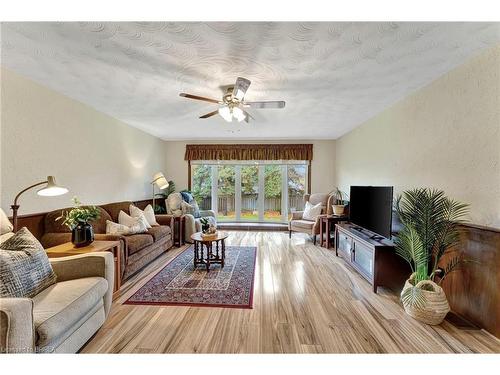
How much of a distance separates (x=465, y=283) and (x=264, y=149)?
463 cm

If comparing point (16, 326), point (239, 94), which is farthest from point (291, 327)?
point (239, 94)

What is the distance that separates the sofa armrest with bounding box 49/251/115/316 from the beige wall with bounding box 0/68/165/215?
1.09m

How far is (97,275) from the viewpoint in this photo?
190 centimetres

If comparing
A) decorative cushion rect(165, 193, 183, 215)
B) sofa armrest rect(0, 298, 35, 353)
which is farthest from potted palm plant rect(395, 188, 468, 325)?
decorative cushion rect(165, 193, 183, 215)

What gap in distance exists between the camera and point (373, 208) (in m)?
3.01

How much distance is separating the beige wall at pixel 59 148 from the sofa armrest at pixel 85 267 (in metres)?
1.09

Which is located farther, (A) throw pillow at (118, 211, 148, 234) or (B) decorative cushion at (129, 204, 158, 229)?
(B) decorative cushion at (129, 204, 158, 229)

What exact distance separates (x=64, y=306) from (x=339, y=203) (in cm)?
460

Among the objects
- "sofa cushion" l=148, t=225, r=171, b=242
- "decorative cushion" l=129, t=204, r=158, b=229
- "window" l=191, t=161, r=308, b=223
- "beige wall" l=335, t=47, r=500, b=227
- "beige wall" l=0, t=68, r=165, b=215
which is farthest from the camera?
"window" l=191, t=161, r=308, b=223

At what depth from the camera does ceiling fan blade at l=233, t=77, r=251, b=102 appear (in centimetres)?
216

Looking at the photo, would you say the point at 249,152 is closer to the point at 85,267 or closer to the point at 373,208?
the point at 373,208

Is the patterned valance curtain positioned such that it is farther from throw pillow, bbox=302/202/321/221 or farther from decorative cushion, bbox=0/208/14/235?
decorative cushion, bbox=0/208/14/235

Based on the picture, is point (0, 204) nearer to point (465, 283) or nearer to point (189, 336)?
point (189, 336)
